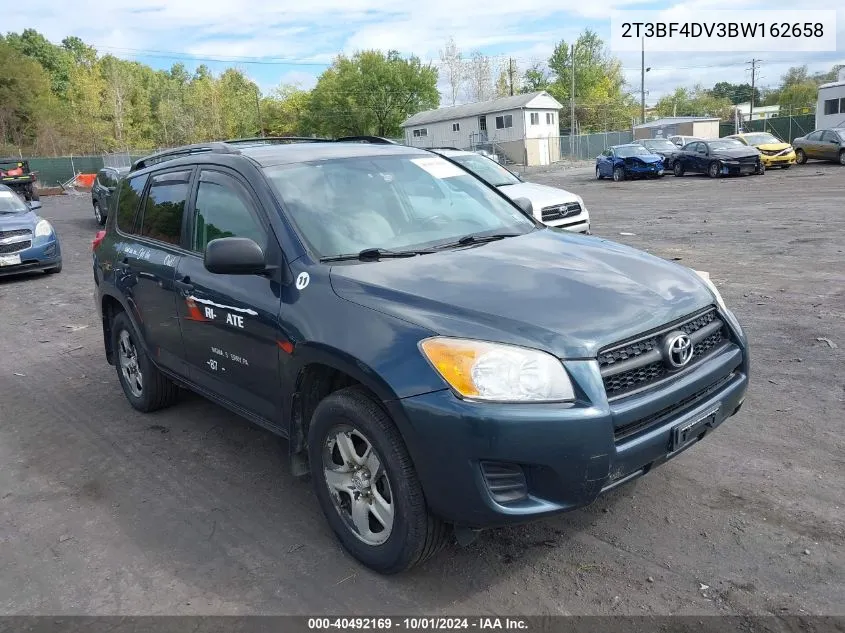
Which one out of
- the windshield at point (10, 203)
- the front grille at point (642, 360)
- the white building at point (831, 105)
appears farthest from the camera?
the white building at point (831, 105)

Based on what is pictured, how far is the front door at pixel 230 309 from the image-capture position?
356 cm

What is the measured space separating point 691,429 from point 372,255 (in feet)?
5.50

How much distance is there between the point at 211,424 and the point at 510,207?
264 centimetres

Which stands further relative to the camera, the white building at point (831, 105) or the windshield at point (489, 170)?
the white building at point (831, 105)

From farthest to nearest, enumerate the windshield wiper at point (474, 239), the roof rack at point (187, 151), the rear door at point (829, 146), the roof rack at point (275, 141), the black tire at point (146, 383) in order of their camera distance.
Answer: the rear door at point (829, 146)
the black tire at point (146, 383)
the roof rack at point (275, 141)
the roof rack at point (187, 151)
the windshield wiper at point (474, 239)

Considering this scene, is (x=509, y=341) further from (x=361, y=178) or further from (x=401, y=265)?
(x=361, y=178)

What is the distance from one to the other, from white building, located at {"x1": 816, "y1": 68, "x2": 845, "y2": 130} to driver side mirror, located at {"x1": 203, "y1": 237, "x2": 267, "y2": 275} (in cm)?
4037

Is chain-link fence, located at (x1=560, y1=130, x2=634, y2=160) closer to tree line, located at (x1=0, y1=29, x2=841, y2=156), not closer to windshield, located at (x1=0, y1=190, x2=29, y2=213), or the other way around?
tree line, located at (x1=0, y1=29, x2=841, y2=156)

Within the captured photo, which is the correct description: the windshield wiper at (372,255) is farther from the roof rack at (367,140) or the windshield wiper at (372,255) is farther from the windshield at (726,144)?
the windshield at (726,144)

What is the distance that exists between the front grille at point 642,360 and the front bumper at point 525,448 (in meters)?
0.06

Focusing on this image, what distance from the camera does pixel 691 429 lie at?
3.01m

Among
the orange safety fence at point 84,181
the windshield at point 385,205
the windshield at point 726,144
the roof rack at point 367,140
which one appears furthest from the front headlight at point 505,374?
the orange safety fence at point 84,181

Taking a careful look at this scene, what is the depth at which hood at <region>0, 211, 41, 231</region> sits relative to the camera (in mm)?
11570

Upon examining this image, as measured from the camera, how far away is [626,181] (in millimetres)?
28266
